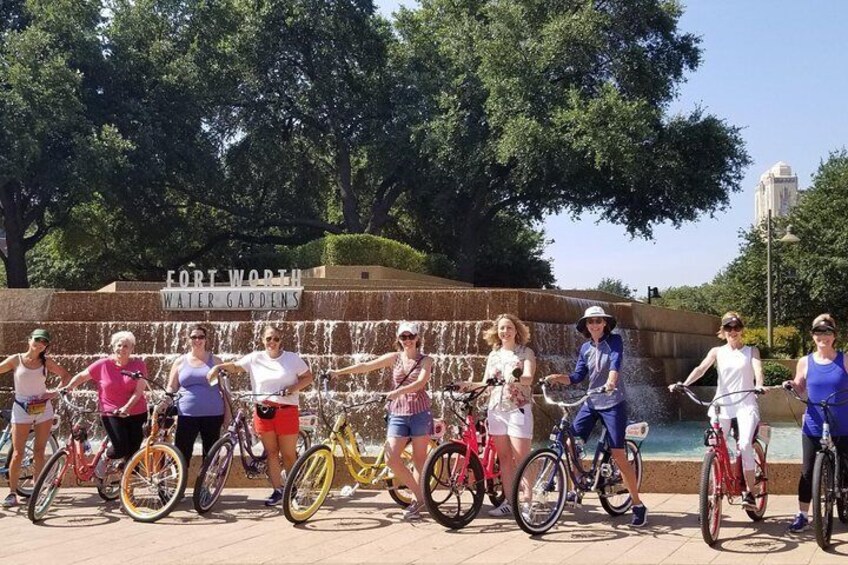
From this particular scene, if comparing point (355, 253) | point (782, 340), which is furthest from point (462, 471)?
point (782, 340)

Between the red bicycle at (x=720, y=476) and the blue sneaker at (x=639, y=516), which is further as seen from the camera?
the blue sneaker at (x=639, y=516)

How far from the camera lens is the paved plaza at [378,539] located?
7.19 metres

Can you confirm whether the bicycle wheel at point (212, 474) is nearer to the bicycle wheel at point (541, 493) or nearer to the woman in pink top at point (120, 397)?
the woman in pink top at point (120, 397)

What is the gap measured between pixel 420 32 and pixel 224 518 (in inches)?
1417

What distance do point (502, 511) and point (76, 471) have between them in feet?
12.5

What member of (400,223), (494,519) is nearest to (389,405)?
(494,519)

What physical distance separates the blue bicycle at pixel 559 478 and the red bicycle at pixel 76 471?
3.78 meters

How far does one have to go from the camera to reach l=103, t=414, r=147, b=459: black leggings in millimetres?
9219

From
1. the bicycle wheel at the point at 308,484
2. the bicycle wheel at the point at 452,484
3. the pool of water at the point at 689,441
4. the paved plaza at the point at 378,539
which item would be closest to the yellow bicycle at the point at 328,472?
the bicycle wheel at the point at 308,484

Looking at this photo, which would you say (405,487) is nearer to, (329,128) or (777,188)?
(329,128)

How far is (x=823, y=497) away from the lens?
7.51 metres

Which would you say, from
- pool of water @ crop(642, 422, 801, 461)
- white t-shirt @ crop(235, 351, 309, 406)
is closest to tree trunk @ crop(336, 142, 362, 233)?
pool of water @ crop(642, 422, 801, 461)

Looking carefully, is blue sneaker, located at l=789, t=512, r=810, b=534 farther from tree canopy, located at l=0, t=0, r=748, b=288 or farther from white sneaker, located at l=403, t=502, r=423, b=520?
tree canopy, located at l=0, t=0, r=748, b=288

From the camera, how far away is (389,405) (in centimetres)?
858
